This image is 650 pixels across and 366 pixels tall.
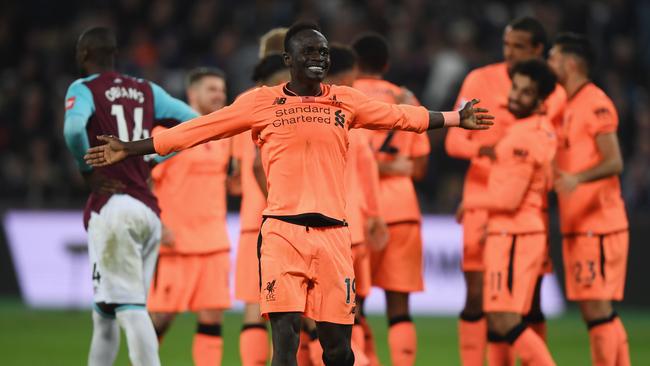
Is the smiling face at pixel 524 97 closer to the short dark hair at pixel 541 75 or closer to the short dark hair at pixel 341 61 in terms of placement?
the short dark hair at pixel 541 75

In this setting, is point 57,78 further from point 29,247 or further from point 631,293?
point 631,293

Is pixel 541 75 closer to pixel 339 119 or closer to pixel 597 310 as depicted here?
pixel 597 310

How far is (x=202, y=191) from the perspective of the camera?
8820 mm

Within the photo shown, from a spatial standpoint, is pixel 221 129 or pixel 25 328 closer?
pixel 221 129

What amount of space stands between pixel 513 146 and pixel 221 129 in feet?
7.82

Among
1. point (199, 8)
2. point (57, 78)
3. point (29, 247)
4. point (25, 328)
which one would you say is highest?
point (199, 8)

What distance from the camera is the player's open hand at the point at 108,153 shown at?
6.03 m

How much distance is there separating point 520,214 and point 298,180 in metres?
2.20

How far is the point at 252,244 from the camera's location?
7945mm

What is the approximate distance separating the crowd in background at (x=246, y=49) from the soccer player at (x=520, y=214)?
7636 millimetres

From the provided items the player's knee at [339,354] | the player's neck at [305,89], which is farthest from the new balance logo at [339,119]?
the player's knee at [339,354]

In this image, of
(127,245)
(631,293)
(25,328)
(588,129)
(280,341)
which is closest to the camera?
(280,341)

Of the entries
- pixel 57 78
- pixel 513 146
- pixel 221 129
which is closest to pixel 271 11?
pixel 57 78

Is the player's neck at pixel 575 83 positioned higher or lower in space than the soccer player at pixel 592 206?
higher
